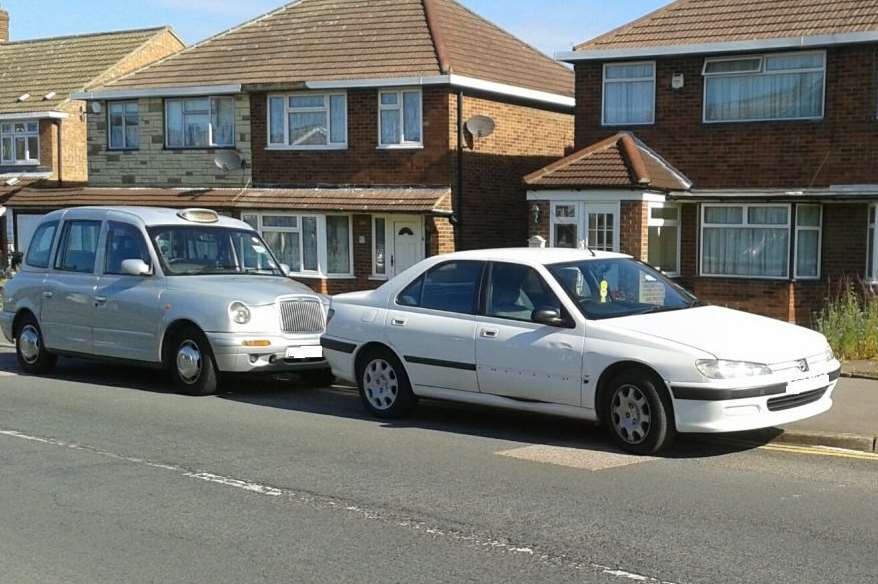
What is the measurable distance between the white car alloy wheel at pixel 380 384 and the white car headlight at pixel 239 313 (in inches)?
72.1

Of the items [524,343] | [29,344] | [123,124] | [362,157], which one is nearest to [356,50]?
[362,157]

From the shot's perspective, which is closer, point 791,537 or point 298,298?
point 791,537


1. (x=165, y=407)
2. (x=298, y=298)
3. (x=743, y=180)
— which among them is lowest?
(x=165, y=407)

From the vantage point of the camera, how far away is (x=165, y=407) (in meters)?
10.6

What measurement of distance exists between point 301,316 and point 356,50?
1281cm

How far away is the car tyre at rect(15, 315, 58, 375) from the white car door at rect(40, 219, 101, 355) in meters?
0.22

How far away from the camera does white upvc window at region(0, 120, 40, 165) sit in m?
32.5

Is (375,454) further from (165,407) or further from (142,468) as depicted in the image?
(165,407)

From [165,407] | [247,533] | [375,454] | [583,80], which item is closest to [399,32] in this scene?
[583,80]

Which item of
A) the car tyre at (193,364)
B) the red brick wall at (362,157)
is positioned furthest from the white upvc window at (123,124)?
the car tyre at (193,364)

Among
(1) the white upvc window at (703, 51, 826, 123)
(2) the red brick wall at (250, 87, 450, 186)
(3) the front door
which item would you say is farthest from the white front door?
(3) the front door

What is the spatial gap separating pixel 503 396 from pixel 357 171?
14.2m

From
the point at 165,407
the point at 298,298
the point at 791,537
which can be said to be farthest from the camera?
the point at 298,298

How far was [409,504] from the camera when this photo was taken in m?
6.72
